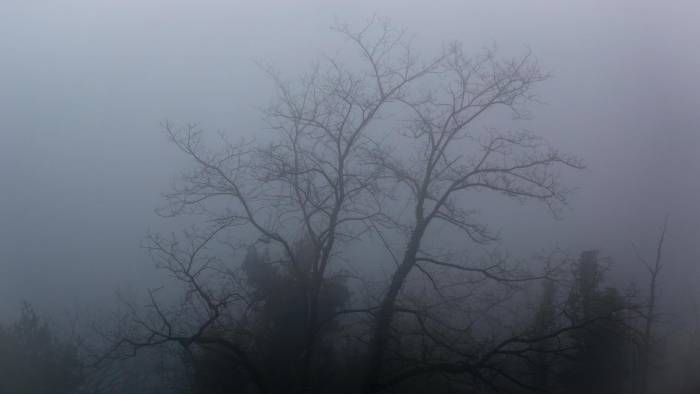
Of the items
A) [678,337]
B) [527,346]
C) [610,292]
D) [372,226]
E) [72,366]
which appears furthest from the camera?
[678,337]

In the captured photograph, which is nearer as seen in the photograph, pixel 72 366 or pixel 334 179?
pixel 334 179

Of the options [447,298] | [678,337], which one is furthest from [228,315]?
[678,337]

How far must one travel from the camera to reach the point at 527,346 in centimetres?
1092

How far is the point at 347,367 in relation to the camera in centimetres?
1184

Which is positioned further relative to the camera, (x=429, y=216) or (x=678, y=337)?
(x=678, y=337)

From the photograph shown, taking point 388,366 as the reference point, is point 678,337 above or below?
above

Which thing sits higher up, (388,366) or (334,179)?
(334,179)

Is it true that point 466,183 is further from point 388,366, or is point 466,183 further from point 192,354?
point 192,354

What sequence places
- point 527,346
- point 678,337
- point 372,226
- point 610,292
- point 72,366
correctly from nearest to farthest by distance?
1. point 527,346
2. point 372,226
3. point 610,292
4. point 72,366
5. point 678,337

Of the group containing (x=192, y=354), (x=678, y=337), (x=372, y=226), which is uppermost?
(x=678, y=337)

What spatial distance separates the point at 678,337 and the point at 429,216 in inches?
311

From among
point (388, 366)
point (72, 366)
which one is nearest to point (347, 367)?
point (388, 366)

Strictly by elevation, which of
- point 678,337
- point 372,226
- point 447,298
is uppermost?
point 678,337

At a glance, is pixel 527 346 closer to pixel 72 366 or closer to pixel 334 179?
pixel 334 179
